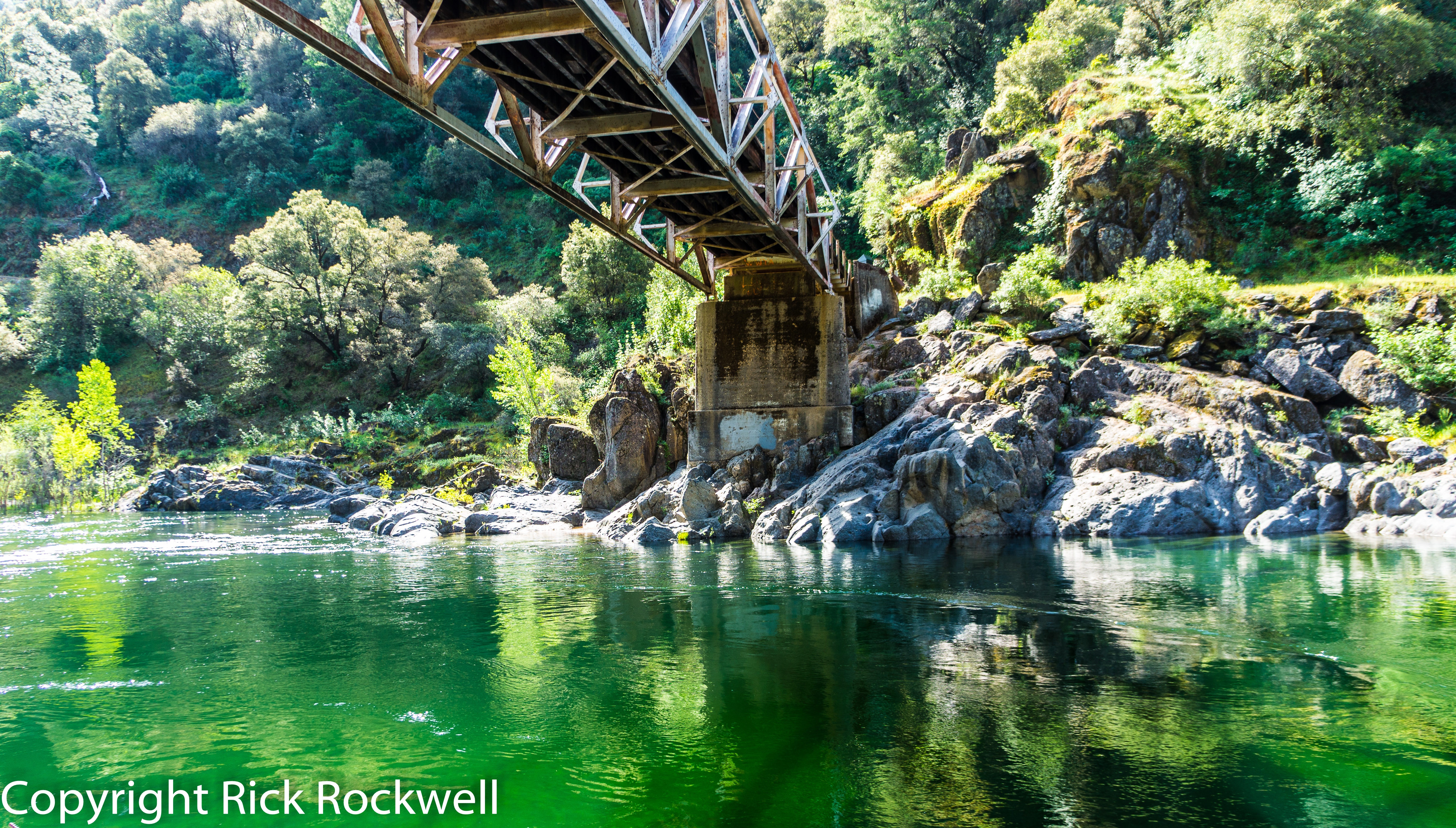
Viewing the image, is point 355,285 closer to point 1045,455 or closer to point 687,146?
point 687,146

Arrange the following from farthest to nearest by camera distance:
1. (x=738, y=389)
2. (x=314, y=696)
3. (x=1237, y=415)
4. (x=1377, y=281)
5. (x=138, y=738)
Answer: (x=738, y=389) → (x=1377, y=281) → (x=1237, y=415) → (x=314, y=696) → (x=138, y=738)

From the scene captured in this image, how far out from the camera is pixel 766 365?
2314 cm

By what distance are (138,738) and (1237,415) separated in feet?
68.6

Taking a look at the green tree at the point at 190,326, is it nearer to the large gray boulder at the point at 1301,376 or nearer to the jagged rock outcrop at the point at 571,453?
the jagged rock outcrop at the point at 571,453

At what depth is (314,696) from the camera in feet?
21.3

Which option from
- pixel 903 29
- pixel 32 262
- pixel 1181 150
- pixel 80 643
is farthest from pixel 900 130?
pixel 32 262

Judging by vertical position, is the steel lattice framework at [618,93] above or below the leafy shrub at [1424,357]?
above

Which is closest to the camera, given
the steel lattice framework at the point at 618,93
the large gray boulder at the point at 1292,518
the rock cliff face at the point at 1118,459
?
the steel lattice framework at the point at 618,93

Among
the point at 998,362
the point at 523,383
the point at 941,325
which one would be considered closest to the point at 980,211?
the point at 941,325

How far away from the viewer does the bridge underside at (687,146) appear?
8.21 meters

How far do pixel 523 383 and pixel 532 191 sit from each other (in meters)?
36.3

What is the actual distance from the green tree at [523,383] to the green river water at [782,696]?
80.2ft

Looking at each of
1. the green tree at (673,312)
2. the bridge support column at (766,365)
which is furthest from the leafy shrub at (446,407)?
the bridge support column at (766,365)

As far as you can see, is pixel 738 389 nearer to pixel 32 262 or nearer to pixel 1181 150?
pixel 1181 150
